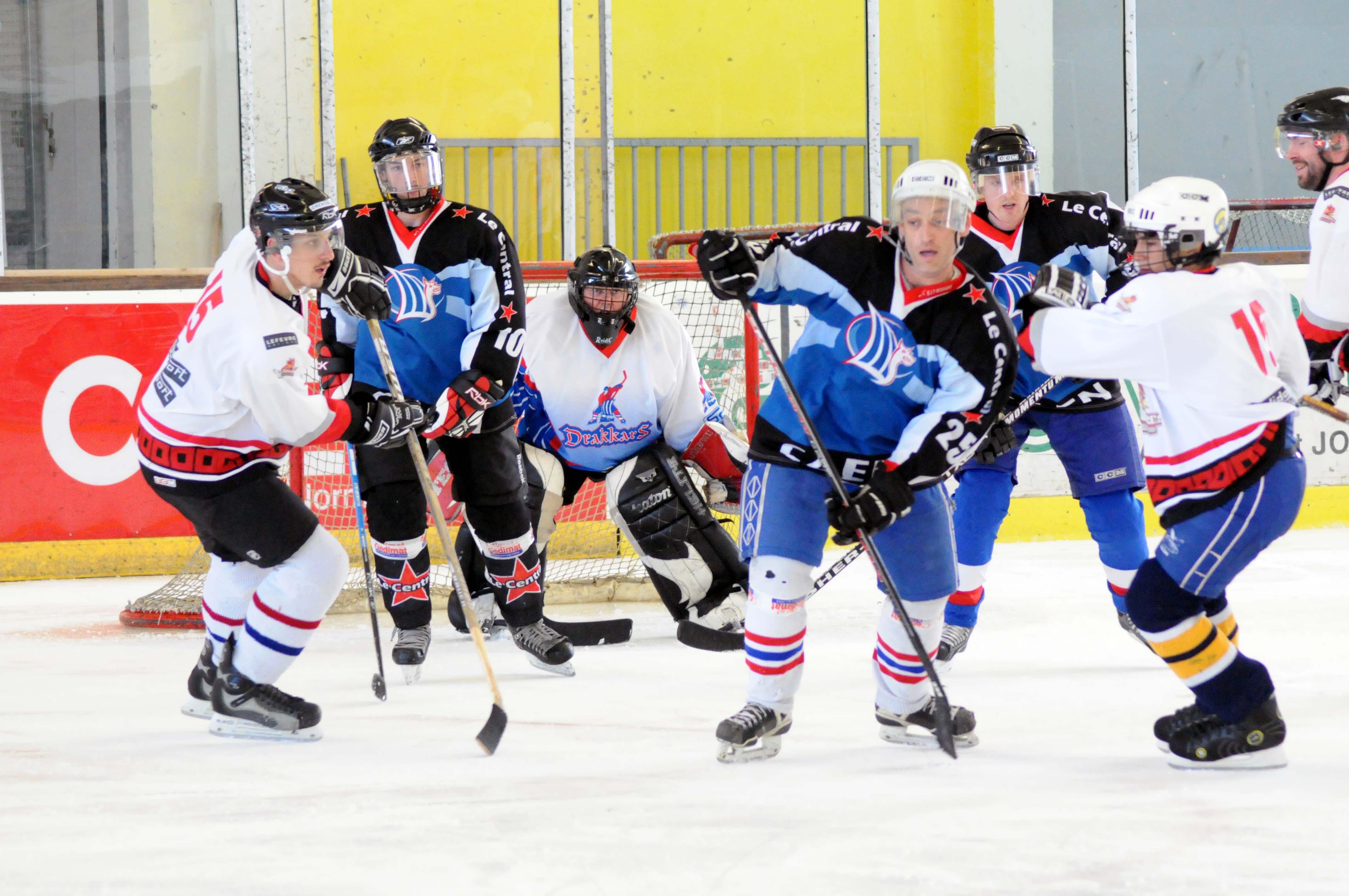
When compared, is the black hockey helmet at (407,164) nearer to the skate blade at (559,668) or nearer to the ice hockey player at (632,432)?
the ice hockey player at (632,432)

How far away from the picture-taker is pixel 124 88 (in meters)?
5.11

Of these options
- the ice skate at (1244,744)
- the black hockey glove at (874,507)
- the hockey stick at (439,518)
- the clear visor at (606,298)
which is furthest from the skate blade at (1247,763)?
the clear visor at (606,298)

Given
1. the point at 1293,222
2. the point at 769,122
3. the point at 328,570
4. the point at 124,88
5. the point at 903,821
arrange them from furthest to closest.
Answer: the point at 769,122
the point at 1293,222
the point at 124,88
the point at 328,570
the point at 903,821

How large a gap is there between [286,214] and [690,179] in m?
4.41

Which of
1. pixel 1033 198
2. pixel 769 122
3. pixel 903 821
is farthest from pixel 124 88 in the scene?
pixel 903 821

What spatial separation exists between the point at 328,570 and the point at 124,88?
10.9 ft

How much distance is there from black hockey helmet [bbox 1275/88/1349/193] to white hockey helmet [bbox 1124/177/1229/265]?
63 cm

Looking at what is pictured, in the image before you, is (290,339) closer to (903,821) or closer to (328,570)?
(328,570)

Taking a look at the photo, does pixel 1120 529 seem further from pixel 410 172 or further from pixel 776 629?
pixel 410 172

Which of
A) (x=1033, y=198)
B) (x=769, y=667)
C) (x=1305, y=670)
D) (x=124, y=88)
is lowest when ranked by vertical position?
(x=1305, y=670)

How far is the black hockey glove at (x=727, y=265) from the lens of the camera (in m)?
2.30

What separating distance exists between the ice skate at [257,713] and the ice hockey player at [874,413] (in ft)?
2.62

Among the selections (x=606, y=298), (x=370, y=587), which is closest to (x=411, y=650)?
(x=370, y=587)

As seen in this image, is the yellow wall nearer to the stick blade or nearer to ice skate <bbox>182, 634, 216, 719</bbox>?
ice skate <bbox>182, 634, 216, 719</bbox>
